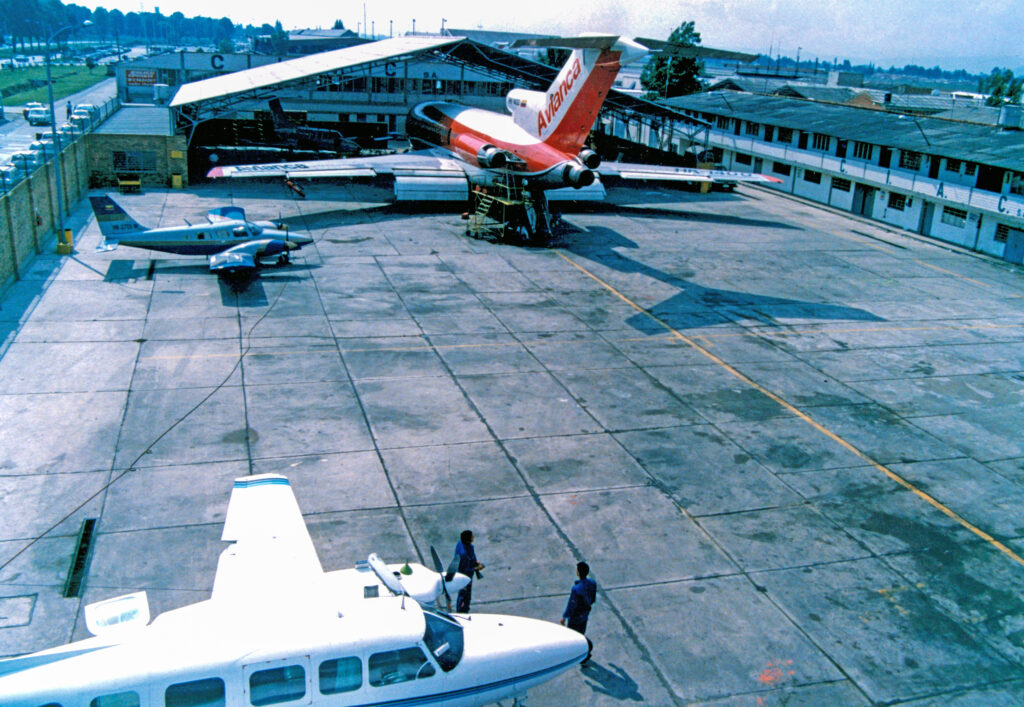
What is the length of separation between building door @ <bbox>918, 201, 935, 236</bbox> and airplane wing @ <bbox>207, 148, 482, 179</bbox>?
92.6 ft

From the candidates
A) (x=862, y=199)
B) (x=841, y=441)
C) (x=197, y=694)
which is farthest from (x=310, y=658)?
(x=862, y=199)

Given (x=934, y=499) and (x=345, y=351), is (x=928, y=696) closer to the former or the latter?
(x=934, y=499)

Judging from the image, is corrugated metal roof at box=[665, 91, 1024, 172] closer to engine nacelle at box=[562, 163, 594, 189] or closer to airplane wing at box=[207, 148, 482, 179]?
engine nacelle at box=[562, 163, 594, 189]

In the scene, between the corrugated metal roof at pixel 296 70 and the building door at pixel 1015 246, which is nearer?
the building door at pixel 1015 246

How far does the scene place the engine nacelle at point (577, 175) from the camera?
125 feet

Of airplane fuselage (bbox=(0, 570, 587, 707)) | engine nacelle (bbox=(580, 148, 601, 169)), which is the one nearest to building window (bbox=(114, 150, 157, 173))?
engine nacelle (bbox=(580, 148, 601, 169))

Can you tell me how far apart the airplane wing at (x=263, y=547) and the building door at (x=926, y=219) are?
47.9m

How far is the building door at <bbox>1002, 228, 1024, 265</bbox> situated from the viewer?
44281 millimetres

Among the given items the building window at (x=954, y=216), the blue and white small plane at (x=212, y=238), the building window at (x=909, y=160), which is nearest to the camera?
the blue and white small plane at (x=212, y=238)

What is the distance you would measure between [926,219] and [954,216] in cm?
202

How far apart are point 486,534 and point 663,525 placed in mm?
3938

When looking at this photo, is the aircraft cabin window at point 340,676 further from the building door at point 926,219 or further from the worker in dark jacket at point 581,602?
the building door at point 926,219

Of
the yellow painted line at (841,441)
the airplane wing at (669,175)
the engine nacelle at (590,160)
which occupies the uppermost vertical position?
the engine nacelle at (590,160)

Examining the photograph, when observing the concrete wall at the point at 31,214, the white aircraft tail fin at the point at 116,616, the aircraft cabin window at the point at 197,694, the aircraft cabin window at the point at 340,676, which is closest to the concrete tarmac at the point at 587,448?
the concrete wall at the point at 31,214
